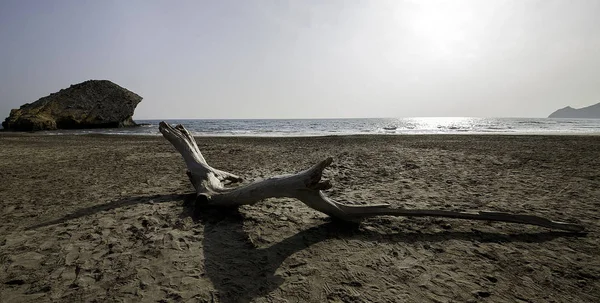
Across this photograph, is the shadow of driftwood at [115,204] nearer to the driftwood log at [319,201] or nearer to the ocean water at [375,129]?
the driftwood log at [319,201]

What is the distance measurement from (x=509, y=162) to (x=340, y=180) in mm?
6204

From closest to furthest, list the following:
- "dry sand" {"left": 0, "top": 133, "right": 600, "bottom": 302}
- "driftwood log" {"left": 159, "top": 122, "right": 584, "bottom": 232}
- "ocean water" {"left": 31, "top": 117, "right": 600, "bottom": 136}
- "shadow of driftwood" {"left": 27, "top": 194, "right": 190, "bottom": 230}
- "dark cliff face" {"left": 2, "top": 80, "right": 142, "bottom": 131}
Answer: "dry sand" {"left": 0, "top": 133, "right": 600, "bottom": 302}, "driftwood log" {"left": 159, "top": 122, "right": 584, "bottom": 232}, "shadow of driftwood" {"left": 27, "top": 194, "right": 190, "bottom": 230}, "ocean water" {"left": 31, "top": 117, "right": 600, "bottom": 136}, "dark cliff face" {"left": 2, "top": 80, "right": 142, "bottom": 131}

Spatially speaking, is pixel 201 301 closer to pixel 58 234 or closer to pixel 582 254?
pixel 58 234

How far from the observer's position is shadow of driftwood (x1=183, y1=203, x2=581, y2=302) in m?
2.47

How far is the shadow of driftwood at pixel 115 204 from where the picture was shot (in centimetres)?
384

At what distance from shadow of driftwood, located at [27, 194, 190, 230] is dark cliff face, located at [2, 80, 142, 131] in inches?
1524

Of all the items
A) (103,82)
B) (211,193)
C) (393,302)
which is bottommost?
(393,302)

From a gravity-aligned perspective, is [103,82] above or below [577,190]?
above

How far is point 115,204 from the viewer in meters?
4.52

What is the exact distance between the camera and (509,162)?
8.84 m

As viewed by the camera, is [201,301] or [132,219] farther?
[132,219]

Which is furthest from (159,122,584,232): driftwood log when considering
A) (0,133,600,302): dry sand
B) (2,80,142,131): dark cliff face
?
(2,80,142,131): dark cliff face

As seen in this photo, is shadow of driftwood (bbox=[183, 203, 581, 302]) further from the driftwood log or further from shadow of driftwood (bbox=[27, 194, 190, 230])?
shadow of driftwood (bbox=[27, 194, 190, 230])

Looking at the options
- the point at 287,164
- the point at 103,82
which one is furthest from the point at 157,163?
the point at 103,82
